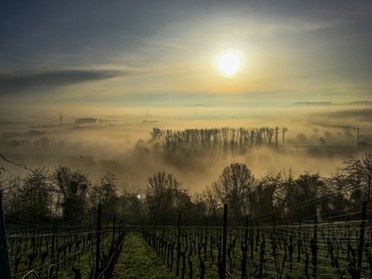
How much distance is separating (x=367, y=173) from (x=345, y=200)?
697 cm

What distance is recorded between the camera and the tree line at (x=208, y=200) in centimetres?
5503

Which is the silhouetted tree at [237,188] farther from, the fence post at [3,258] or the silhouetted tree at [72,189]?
the fence post at [3,258]

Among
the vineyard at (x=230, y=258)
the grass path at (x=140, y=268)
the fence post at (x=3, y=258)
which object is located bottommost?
the grass path at (x=140, y=268)

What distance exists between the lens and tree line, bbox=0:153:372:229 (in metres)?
55.0

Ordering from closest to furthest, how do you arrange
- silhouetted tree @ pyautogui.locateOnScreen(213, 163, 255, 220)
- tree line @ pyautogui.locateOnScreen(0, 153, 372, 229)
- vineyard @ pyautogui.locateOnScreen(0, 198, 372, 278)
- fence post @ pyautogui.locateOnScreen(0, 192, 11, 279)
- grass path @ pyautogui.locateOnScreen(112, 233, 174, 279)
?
fence post @ pyautogui.locateOnScreen(0, 192, 11, 279) < vineyard @ pyautogui.locateOnScreen(0, 198, 372, 278) < grass path @ pyautogui.locateOnScreen(112, 233, 174, 279) < tree line @ pyautogui.locateOnScreen(0, 153, 372, 229) < silhouetted tree @ pyautogui.locateOnScreen(213, 163, 255, 220)

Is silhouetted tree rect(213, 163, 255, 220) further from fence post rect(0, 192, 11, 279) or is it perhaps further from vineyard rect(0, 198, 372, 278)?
fence post rect(0, 192, 11, 279)

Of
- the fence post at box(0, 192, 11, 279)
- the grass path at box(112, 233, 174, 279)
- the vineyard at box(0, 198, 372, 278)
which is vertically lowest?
the grass path at box(112, 233, 174, 279)

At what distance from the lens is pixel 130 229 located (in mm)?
64125

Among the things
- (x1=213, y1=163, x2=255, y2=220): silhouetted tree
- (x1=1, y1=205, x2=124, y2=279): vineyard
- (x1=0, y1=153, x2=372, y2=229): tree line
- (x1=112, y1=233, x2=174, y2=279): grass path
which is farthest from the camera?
(x1=213, y1=163, x2=255, y2=220): silhouetted tree

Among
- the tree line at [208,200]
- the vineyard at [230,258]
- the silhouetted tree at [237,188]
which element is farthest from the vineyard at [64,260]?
the silhouetted tree at [237,188]

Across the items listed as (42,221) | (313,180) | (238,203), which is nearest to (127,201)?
(238,203)

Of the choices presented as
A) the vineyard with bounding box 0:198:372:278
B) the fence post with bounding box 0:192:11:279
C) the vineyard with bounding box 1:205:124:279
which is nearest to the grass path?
the vineyard with bounding box 0:198:372:278

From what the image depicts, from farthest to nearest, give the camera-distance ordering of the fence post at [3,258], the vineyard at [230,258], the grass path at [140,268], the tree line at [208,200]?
the tree line at [208,200], the grass path at [140,268], the vineyard at [230,258], the fence post at [3,258]

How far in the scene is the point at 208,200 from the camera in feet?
257
